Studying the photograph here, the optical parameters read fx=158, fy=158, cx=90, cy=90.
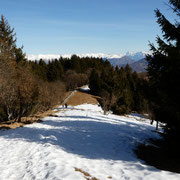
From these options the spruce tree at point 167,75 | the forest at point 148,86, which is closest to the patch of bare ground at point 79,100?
the forest at point 148,86

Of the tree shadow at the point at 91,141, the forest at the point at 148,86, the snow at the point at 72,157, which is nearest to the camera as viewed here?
the snow at the point at 72,157

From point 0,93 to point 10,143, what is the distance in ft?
23.6

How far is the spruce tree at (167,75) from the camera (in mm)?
7443

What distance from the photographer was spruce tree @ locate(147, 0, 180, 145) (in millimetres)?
7443

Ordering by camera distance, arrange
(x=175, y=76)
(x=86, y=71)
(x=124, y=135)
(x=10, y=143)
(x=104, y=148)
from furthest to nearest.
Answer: (x=86, y=71) < (x=124, y=135) < (x=10, y=143) < (x=104, y=148) < (x=175, y=76)

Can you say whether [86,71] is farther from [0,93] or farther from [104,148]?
[104,148]

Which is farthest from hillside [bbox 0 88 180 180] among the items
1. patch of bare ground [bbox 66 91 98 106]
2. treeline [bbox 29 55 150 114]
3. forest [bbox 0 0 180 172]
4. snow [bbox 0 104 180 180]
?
patch of bare ground [bbox 66 91 98 106]

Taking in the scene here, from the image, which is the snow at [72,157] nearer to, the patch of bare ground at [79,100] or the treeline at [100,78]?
the treeline at [100,78]

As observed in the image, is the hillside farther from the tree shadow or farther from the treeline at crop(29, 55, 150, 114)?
the treeline at crop(29, 55, 150, 114)

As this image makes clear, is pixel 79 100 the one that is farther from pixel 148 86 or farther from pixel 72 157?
pixel 72 157

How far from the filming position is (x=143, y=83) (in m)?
10.5

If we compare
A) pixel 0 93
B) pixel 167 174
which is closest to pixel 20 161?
pixel 167 174

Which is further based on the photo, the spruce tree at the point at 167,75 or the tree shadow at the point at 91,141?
the tree shadow at the point at 91,141

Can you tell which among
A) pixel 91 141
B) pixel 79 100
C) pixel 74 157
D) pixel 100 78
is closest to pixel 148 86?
pixel 91 141
